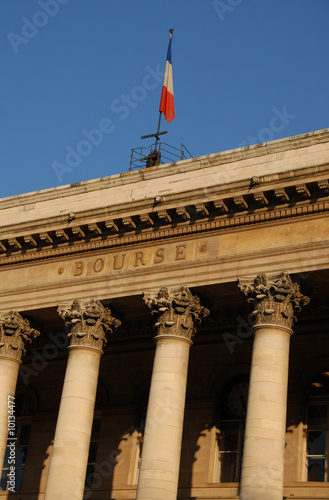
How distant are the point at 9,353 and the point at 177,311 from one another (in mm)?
6728

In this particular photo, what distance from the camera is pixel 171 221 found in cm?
2984

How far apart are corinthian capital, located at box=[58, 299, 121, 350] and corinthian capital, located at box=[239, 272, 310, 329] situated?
5.42m

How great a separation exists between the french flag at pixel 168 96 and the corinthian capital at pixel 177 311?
13.0 meters

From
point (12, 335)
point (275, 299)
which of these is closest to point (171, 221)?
point (275, 299)

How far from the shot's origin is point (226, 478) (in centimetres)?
3194

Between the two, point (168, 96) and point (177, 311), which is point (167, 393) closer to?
point (177, 311)

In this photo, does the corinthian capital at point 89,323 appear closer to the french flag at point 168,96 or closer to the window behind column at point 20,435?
the window behind column at point 20,435

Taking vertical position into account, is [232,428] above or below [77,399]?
above

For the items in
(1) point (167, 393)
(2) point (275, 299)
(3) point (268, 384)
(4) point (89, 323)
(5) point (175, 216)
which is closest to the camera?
(3) point (268, 384)

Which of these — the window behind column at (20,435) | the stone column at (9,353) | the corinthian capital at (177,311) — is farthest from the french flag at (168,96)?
the corinthian capital at (177,311)

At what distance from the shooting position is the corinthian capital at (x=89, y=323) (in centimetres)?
3041

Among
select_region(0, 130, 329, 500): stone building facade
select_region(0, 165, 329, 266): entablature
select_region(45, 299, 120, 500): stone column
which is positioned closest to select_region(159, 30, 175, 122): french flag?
select_region(0, 130, 329, 500): stone building facade

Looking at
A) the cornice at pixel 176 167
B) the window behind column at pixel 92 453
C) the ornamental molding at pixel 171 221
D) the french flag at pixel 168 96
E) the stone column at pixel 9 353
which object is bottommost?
the window behind column at pixel 92 453

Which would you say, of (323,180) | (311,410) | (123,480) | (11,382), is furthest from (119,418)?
(323,180)
